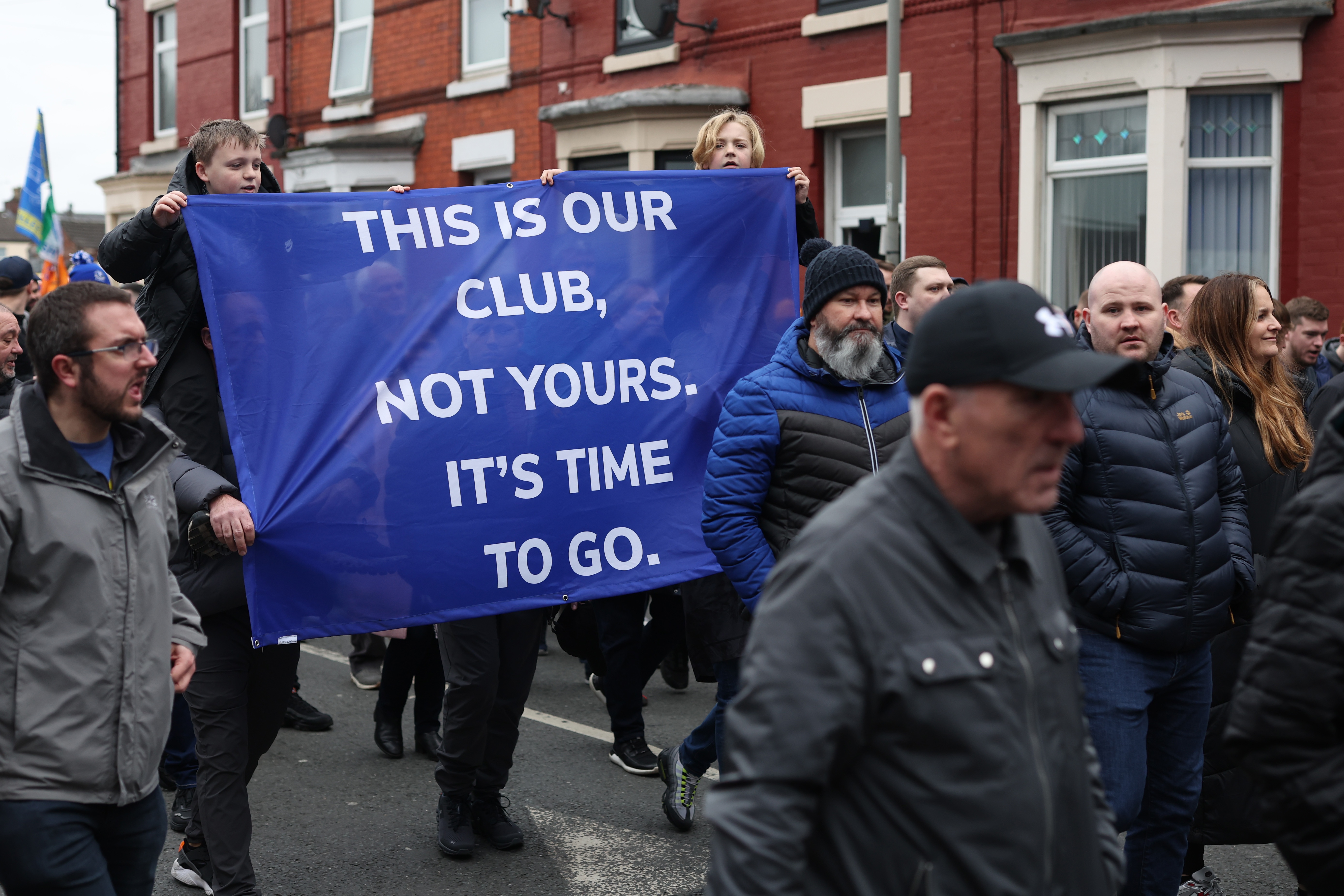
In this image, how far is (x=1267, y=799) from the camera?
225 centimetres

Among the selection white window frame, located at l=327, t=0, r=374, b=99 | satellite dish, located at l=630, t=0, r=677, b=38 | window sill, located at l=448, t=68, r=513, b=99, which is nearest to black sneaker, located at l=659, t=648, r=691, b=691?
satellite dish, located at l=630, t=0, r=677, b=38

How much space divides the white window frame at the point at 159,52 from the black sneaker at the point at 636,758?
1901 centimetres

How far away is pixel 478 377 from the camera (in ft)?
16.2

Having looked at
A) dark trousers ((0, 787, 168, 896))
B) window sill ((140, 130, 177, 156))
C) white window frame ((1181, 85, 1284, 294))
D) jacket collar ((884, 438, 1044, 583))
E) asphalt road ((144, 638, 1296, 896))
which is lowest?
asphalt road ((144, 638, 1296, 896))

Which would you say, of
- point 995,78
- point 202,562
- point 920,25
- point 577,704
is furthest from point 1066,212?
point 202,562

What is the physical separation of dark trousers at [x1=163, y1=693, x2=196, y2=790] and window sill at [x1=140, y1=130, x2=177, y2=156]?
18146 mm

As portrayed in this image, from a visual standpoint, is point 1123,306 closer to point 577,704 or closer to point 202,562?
point 202,562

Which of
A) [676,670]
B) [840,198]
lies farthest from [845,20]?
[676,670]

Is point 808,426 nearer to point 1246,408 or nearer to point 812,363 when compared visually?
point 812,363

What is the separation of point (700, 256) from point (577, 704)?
2884mm

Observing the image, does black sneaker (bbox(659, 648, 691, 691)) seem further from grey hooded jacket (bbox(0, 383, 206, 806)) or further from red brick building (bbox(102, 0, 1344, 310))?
red brick building (bbox(102, 0, 1344, 310))

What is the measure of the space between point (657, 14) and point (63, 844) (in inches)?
493

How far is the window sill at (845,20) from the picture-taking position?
12414 millimetres

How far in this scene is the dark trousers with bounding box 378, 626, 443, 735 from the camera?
620cm
